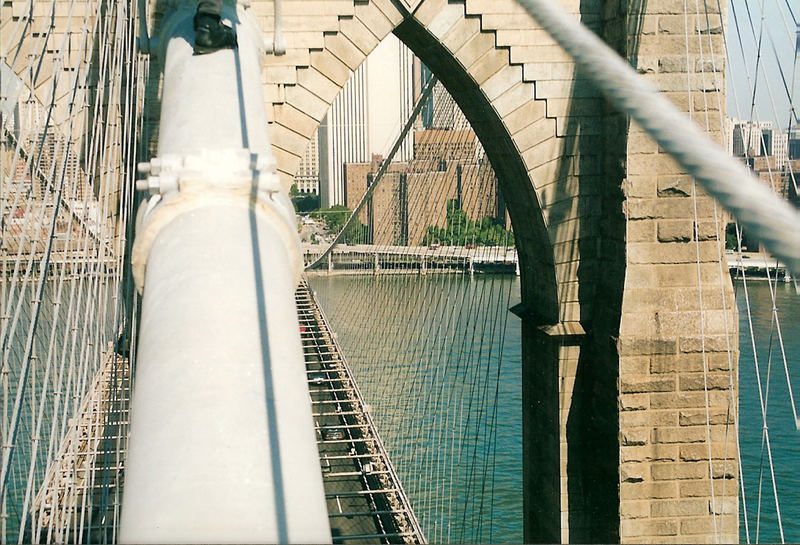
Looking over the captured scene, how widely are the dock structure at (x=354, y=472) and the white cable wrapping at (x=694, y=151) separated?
14.8 feet

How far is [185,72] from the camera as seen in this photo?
253 cm

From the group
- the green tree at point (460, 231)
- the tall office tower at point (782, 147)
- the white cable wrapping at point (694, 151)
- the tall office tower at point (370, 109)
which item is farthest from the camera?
the tall office tower at point (370, 109)

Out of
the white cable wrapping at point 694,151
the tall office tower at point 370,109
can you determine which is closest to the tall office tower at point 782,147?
the white cable wrapping at point 694,151

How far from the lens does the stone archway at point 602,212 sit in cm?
555

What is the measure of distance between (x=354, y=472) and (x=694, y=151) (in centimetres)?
915

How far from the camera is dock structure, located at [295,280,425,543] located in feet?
28.4

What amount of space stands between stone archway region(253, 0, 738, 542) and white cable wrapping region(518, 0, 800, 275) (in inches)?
166

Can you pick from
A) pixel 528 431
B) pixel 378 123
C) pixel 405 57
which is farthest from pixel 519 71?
pixel 378 123

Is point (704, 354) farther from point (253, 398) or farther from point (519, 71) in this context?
point (253, 398)

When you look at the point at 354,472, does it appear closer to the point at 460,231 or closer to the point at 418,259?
the point at 460,231

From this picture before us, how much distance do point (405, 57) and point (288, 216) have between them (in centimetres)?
1547

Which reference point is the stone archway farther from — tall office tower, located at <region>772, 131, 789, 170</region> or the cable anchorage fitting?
the cable anchorage fitting

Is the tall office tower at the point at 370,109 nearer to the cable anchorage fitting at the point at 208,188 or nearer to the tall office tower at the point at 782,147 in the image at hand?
the tall office tower at the point at 782,147

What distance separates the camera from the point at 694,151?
105cm
